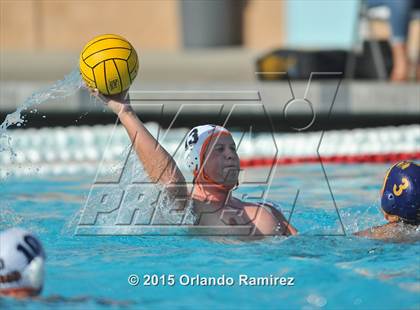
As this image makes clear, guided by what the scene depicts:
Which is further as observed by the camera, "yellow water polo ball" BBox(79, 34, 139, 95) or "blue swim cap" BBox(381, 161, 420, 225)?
"blue swim cap" BBox(381, 161, 420, 225)

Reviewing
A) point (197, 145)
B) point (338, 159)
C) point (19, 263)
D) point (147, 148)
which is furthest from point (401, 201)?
point (338, 159)

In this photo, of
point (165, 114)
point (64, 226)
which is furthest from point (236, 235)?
point (165, 114)

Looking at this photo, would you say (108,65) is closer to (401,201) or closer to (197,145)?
(197,145)

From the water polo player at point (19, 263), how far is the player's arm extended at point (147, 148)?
80 cm

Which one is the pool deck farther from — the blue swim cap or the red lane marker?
the blue swim cap

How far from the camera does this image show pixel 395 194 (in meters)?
3.88

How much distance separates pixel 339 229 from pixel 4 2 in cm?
930

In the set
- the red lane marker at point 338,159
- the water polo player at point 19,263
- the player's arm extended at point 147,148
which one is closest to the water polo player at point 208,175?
the player's arm extended at point 147,148

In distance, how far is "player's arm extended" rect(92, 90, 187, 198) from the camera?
3.64m

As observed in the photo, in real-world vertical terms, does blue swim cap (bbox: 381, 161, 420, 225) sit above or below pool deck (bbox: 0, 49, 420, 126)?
above

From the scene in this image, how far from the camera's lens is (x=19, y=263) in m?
2.90

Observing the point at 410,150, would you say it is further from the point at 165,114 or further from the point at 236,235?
the point at 236,235

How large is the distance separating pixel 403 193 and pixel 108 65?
50.1 inches

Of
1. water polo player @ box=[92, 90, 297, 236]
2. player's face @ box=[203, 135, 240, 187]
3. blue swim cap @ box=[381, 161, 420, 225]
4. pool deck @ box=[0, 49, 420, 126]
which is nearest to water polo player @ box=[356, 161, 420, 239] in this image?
blue swim cap @ box=[381, 161, 420, 225]
